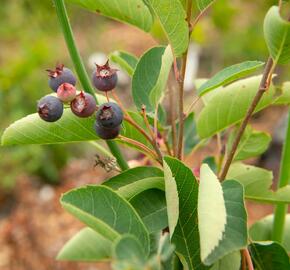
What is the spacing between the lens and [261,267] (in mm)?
751

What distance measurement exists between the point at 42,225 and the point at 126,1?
2.08 meters

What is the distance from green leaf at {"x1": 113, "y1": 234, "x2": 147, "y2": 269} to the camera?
0.47 meters

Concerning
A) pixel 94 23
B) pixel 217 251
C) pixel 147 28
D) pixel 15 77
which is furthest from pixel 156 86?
pixel 94 23

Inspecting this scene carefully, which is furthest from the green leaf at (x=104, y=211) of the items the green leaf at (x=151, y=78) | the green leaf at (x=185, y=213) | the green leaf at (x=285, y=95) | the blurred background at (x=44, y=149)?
the blurred background at (x=44, y=149)

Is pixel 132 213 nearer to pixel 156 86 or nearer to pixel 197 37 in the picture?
pixel 156 86

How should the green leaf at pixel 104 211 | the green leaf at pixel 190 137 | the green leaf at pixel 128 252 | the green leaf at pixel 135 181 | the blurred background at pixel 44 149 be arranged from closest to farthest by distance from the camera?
the green leaf at pixel 128 252, the green leaf at pixel 104 211, the green leaf at pixel 135 181, the green leaf at pixel 190 137, the blurred background at pixel 44 149

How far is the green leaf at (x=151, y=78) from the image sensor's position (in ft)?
2.43

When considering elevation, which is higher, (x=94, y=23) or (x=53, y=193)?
(x=94, y=23)

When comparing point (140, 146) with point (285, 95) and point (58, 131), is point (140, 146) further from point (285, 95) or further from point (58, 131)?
point (285, 95)

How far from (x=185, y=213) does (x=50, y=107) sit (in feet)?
0.63

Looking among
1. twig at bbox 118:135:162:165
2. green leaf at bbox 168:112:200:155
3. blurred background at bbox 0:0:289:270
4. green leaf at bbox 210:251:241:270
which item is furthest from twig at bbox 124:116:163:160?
blurred background at bbox 0:0:289:270

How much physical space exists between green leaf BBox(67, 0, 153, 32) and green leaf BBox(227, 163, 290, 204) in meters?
0.23

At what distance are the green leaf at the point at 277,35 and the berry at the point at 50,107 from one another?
22 cm

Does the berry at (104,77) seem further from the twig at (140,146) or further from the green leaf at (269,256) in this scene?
the green leaf at (269,256)
